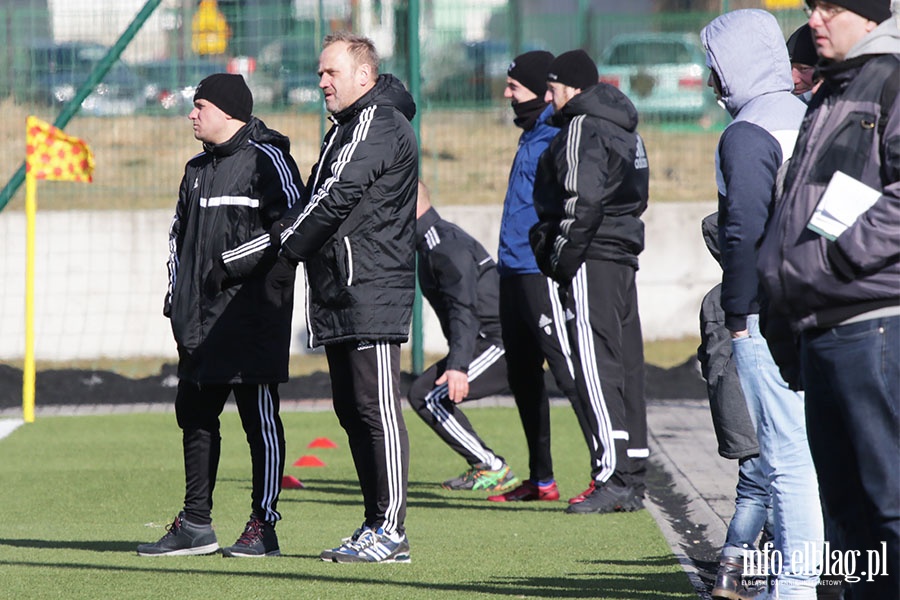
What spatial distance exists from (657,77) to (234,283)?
898 cm

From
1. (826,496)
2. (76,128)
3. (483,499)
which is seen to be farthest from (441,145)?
(826,496)

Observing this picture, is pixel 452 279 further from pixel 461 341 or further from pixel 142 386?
pixel 142 386

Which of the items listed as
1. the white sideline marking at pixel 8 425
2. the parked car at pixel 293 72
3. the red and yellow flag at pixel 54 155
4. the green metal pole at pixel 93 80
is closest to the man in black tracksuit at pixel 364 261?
the white sideline marking at pixel 8 425

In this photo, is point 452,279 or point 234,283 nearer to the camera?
point 234,283

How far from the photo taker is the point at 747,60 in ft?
16.7

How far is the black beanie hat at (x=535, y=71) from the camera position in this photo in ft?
27.2

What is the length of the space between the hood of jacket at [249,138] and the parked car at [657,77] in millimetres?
8165

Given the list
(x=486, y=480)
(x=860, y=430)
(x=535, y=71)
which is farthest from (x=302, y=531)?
(x=860, y=430)

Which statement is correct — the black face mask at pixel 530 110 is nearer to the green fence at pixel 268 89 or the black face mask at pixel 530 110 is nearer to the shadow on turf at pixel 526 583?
Result: the shadow on turf at pixel 526 583

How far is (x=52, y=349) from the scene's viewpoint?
540 inches

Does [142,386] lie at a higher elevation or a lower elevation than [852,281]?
lower

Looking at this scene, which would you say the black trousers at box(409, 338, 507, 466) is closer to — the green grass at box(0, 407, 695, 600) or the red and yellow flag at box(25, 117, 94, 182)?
the green grass at box(0, 407, 695, 600)

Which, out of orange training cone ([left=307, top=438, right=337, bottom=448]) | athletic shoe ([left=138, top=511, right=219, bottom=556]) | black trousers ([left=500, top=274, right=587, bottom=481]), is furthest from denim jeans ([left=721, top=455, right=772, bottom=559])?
orange training cone ([left=307, top=438, right=337, bottom=448])

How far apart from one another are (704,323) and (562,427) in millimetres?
5695
